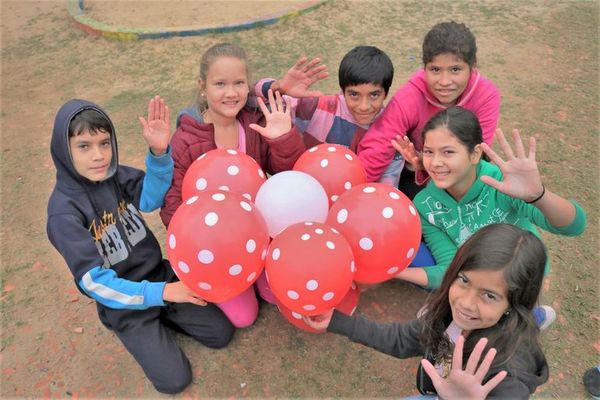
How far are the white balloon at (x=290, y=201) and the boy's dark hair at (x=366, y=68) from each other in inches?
35.4

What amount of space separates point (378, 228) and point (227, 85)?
1.36 m

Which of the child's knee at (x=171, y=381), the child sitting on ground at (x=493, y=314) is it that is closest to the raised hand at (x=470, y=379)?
the child sitting on ground at (x=493, y=314)

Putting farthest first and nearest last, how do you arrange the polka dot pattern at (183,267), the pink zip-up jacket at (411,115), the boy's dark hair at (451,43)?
the pink zip-up jacket at (411,115)
the boy's dark hair at (451,43)
the polka dot pattern at (183,267)

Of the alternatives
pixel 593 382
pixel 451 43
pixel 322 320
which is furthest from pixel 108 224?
pixel 593 382

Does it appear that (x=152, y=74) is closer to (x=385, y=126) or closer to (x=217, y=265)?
(x=385, y=126)

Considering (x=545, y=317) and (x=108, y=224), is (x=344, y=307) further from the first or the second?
(x=108, y=224)

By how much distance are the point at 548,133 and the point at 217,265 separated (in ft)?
12.1

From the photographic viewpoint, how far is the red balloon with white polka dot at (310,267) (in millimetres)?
2039

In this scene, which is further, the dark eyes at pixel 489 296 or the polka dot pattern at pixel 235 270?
the polka dot pattern at pixel 235 270

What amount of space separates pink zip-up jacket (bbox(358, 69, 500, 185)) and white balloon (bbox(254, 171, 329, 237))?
74 cm

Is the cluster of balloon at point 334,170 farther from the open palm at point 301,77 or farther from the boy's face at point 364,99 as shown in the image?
the open palm at point 301,77

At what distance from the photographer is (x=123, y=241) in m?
2.72

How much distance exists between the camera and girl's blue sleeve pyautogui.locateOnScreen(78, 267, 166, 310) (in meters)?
2.36

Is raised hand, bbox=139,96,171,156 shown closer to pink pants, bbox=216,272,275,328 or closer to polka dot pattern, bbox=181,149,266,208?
polka dot pattern, bbox=181,149,266,208
